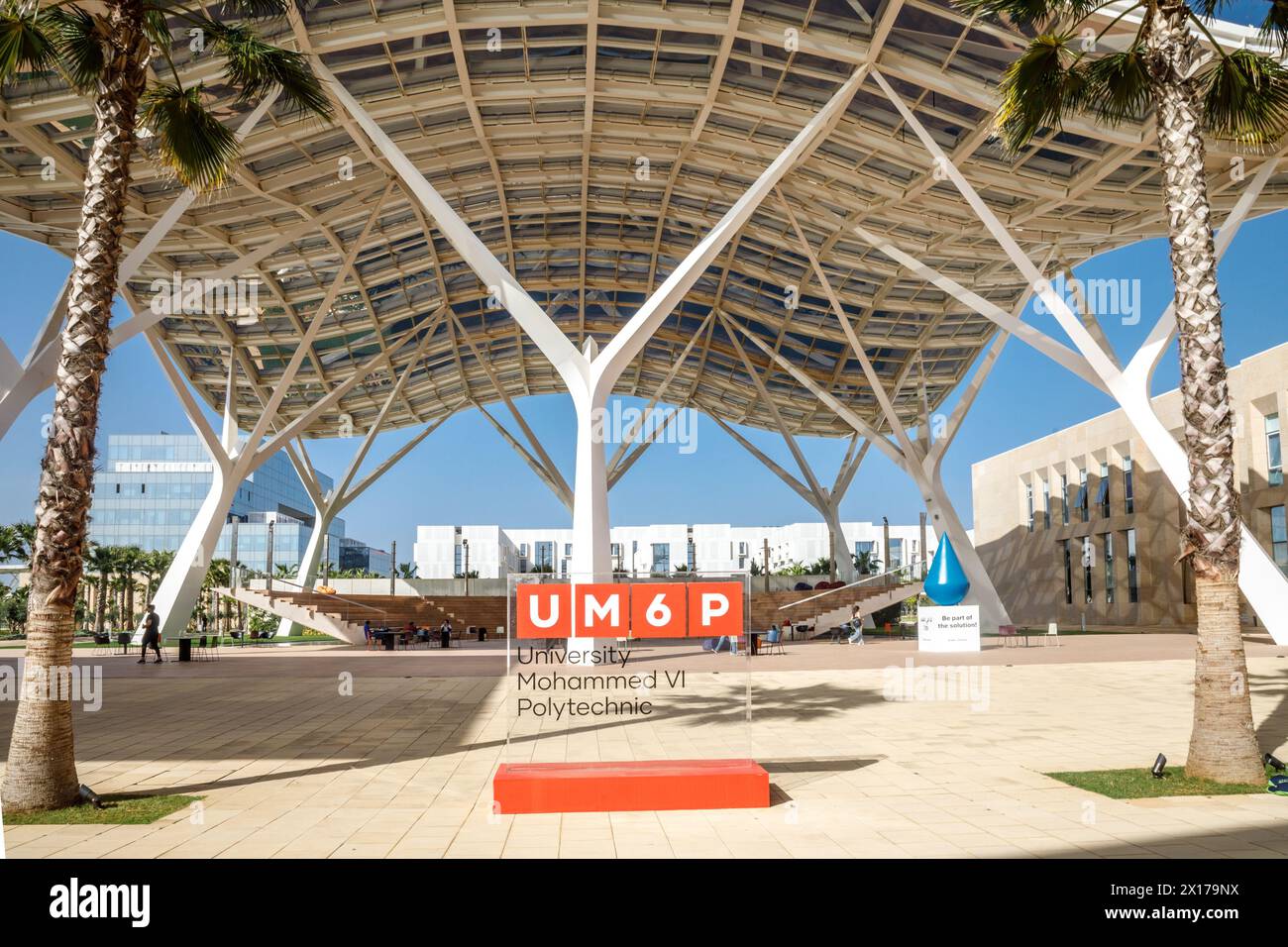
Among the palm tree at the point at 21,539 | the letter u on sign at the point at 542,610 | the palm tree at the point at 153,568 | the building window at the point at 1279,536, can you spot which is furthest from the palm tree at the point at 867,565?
the letter u on sign at the point at 542,610

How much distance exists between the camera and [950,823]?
739 cm

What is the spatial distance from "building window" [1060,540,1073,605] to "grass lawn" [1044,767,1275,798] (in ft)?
159

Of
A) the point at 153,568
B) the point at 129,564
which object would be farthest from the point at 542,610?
the point at 153,568

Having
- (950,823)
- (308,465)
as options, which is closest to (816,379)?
(308,465)

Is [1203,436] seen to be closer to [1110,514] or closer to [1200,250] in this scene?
[1200,250]

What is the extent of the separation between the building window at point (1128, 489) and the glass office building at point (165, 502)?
7394 centimetres

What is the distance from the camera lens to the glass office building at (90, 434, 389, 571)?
9306 cm

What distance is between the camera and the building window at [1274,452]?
3628 cm

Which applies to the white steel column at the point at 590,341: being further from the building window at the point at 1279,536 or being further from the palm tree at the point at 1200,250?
the building window at the point at 1279,536

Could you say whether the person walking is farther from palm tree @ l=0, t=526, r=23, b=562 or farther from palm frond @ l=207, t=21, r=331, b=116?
palm tree @ l=0, t=526, r=23, b=562

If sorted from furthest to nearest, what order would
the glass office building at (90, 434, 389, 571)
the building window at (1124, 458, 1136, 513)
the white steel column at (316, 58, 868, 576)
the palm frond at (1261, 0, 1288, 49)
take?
the glass office building at (90, 434, 389, 571), the building window at (1124, 458, 1136, 513), the white steel column at (316, 58, 868, 576), the palm frond at (1261, 0, 1288, 49)

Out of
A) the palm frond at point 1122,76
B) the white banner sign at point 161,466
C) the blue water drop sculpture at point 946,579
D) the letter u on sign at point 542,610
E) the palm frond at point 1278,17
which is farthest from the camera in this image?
the white banner sign at point 161,466

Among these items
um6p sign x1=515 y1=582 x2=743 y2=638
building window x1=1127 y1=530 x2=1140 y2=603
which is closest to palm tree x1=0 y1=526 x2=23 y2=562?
um6p sign x1=515 y1=582 x2=743 y2=638

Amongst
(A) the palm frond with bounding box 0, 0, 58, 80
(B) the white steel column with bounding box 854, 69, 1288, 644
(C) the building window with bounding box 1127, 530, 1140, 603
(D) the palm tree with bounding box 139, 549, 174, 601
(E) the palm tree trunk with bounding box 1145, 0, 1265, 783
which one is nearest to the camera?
(A) the palm frond with bounding box 0, 0, 58, 80
